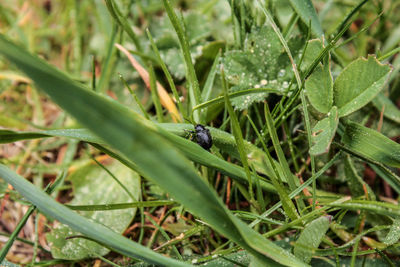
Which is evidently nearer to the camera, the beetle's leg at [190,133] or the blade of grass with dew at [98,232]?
Result: the blade of grass with dew at [98,232]

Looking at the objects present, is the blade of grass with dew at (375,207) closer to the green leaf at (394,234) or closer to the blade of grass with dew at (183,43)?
the green leaf at (394,234)

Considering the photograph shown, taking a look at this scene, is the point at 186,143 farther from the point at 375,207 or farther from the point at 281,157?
the point at 375,207

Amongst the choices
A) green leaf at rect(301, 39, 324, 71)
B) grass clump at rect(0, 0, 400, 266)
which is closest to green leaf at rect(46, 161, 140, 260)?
grass clump at rect(0, 0, 400, 266)

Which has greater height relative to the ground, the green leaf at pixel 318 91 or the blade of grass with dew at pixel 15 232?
the green leaf at pixel 318 91

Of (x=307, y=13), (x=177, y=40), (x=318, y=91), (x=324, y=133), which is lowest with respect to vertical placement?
(x=324, y=133)

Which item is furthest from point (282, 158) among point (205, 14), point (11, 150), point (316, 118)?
point (11, 150)

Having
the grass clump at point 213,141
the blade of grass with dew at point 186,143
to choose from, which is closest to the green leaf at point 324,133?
the grass clump at point 213,141

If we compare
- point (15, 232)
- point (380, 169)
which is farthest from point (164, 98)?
point (380, 169)
